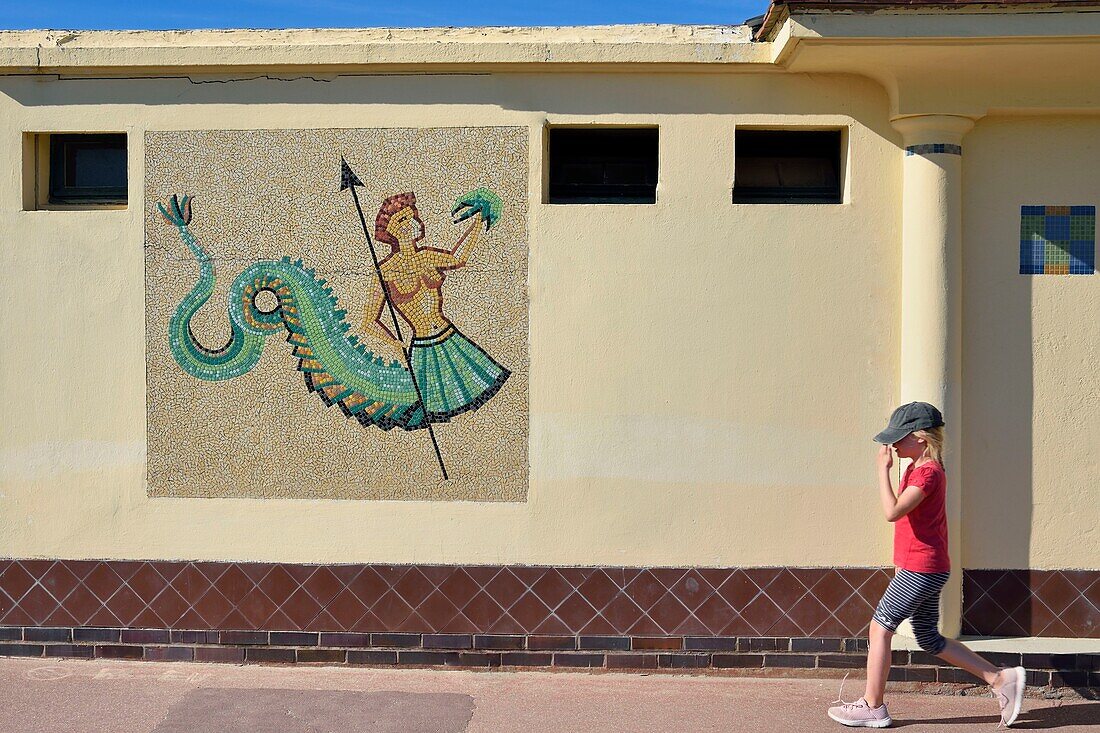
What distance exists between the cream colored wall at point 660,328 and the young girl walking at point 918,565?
726mm

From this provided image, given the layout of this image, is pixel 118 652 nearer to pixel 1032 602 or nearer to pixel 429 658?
pixel 429 658

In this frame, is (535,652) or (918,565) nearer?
(918,565)

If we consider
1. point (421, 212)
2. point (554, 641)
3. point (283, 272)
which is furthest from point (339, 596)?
point (421, 212)

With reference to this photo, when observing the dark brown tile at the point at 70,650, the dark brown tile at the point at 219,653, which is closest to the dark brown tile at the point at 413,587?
the dark brown tile at the point at 219,653

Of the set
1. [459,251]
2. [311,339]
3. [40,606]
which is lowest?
[40,606]

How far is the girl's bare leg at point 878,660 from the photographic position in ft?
15.3

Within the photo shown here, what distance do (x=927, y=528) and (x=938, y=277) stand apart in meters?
1.37

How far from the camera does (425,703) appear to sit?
5.07 meters

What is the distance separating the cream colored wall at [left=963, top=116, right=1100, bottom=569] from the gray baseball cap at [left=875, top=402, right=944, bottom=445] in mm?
852

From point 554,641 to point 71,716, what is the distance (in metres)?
2.36

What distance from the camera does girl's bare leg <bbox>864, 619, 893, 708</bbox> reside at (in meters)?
4.67

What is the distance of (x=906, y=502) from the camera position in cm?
453

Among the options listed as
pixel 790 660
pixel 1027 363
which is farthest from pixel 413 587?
pixel 1027 363

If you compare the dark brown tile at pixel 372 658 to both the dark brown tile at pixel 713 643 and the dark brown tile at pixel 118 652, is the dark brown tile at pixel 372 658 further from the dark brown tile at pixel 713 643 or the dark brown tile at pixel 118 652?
the dark brown tile at pixel 713 643
